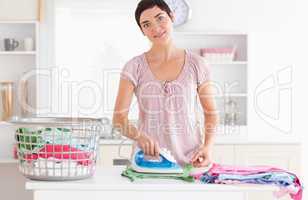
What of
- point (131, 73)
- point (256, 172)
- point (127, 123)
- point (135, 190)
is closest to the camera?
point (135, 190)

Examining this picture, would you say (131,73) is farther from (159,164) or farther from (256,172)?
(256,172)

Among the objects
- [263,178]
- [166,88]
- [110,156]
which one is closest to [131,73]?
[166,88]

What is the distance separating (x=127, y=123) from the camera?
6.24 feet

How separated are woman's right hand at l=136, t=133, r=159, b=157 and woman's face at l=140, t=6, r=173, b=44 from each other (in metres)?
0.38

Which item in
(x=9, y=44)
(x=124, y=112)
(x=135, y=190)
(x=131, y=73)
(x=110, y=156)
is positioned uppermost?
(x=9, y=44)

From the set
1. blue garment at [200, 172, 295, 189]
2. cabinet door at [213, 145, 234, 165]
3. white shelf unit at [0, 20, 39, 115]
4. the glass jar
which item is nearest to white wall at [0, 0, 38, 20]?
white shelf unit at [0, 20, 39, 115]

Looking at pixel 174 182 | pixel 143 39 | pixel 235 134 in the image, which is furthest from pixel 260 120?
pixel 174 182

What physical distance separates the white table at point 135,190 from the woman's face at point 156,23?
0.56 m

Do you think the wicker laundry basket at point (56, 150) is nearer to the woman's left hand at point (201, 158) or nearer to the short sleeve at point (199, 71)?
the woman's left hand at point (201, 158)

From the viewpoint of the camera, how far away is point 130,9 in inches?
161

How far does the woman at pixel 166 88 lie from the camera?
6.42 ft

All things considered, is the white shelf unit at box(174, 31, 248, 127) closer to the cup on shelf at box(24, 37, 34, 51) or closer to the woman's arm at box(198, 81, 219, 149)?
the cup on shelf at box(24, 37, 34, 51)

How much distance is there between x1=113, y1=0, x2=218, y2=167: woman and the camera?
1.96 m

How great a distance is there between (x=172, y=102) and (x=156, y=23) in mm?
301
